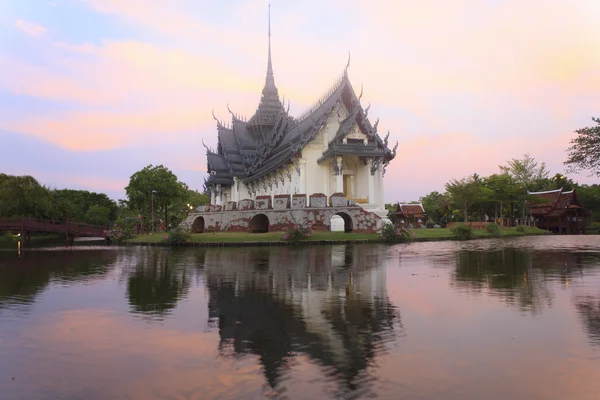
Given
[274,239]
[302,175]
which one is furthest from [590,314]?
[302,175]

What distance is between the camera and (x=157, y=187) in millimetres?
50188

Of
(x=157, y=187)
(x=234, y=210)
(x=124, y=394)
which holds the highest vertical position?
(x=157, y=187)

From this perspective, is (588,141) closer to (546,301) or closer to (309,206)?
(546,301)

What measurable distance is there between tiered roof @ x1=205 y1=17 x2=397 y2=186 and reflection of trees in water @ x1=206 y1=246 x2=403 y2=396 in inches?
1034

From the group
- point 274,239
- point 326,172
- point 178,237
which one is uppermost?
point 326,172

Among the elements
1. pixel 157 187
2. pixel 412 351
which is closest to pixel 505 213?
pixel 157 187

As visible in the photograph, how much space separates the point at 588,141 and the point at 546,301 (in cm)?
1120

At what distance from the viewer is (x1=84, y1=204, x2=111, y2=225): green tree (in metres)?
72.4

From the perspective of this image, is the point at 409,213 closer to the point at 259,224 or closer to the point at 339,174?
the point at 339,174

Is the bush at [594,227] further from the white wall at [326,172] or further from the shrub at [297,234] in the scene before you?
the shrub at [297,234]

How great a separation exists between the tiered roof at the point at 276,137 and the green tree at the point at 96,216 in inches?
1076

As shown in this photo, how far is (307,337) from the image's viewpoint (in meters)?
7.04

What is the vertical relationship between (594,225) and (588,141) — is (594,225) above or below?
below

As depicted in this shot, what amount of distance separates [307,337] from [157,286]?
7294 mm
